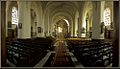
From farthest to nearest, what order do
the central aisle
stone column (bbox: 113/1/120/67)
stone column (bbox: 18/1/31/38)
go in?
stone column (bbox: 18/1/31/38)
the central aisle
stone column (bbox: 113/1/120/67)

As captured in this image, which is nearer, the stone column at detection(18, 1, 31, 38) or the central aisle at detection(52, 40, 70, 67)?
the central aisle at detection(52, 40, 70, 67)

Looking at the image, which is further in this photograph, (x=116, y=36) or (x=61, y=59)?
(x=61, y=59)

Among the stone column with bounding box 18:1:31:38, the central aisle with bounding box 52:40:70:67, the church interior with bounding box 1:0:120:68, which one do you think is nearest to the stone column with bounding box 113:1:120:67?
the church interior with bounding box 1:0:120:68

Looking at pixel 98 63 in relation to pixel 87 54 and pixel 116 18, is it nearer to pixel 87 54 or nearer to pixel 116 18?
pixel 87 54

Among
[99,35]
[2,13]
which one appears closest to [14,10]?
[99,35]

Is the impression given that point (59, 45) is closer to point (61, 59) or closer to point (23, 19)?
point (23, 19)

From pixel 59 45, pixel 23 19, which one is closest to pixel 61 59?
pixel 23 19

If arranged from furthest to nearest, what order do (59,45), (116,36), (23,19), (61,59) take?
(59,45) → (23,19) → (61,59) → (116,36)

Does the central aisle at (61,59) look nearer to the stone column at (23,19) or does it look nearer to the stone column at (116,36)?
the stone column at (116,36)

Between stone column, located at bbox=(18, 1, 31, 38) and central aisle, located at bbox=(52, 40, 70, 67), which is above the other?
stone column, located at bbox=(18, 1, 31, 38)

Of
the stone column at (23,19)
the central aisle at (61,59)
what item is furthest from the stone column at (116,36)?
the stone column at (23,19)

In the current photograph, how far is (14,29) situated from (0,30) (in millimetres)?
20135

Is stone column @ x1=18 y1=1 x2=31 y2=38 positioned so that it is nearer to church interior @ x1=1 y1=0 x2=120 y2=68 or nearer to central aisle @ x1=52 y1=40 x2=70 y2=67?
church interior @ x1=1 y1=0 x2=120 y2=68

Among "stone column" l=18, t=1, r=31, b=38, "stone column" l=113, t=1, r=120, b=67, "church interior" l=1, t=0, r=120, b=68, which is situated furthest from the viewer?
"stone column" l=18, t=1, r=31, b=38
